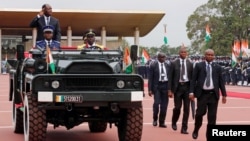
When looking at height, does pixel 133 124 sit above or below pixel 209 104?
below

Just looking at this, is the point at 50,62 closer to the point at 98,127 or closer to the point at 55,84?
the point at 55,84

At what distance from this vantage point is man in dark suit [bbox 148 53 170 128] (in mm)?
13066

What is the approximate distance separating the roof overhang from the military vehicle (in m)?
45.6

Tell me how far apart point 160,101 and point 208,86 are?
292 cm

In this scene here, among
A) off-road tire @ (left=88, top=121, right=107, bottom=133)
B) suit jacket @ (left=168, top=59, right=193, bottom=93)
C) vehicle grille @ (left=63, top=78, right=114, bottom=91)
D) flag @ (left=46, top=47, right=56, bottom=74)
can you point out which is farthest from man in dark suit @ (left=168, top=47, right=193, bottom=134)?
flag @ (left=46, top=47, right=56, bottom=74)

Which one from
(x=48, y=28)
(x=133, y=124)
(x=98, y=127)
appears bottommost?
(x=98, y=127)

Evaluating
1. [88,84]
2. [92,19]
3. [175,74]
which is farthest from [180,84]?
[92,19]

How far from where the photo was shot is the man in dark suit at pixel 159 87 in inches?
514

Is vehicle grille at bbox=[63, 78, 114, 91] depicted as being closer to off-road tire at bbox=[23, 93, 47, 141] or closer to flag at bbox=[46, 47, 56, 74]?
flag at bbox=[46, 47, 56, 74]

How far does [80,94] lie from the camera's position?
9078 millimetres

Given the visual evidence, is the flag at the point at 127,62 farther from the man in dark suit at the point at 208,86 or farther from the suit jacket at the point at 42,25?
the suit jacket at the point at 42,25

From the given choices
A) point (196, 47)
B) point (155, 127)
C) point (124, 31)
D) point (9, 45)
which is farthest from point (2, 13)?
point (155, 127)

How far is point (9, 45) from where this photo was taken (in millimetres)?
78438

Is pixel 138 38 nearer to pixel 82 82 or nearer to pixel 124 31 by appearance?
pixel 124 31
